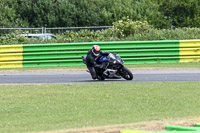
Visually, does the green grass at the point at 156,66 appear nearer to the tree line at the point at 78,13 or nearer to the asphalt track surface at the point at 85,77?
the asphalt track surface at the point at 85,77

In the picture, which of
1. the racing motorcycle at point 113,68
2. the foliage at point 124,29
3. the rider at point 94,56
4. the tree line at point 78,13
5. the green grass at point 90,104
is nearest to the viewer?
the green grass at point 90,104

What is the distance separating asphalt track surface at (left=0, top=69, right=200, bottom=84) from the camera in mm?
15477

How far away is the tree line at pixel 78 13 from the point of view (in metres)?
39.3

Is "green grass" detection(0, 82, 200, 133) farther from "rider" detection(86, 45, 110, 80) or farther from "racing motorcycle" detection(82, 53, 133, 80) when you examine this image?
"rider" detection(86, 45, 110, 80)

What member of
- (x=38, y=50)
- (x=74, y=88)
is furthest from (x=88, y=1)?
(x=74, y=88)

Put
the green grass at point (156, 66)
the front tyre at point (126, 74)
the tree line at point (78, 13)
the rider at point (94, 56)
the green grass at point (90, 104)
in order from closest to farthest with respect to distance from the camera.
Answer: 1. the green grass at point (90, 104)
2. the front tyre at point (126, 74)
3. the rider at point (94, 56)
4. the green grass at point (156, 66)
5. the tree line at point (78, 13)

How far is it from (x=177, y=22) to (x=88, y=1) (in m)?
8.82

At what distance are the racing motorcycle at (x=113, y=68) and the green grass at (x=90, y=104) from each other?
3.30 ft

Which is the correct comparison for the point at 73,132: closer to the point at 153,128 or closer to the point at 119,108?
the point at 153,128

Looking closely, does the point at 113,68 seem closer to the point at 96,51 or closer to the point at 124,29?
the point at 96,51

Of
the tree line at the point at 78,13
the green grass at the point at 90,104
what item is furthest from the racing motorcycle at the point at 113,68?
the tree line at the point at 78,13

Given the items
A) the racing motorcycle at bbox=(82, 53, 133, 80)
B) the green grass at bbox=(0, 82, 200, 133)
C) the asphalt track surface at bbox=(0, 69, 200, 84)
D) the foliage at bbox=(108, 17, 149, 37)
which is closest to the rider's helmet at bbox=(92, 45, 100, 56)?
the racing motorcycle at bbox=(82, 53, 133, 80)

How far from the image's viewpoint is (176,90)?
483 inches

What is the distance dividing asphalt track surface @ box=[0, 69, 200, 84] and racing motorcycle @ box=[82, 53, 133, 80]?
0.29 metres
